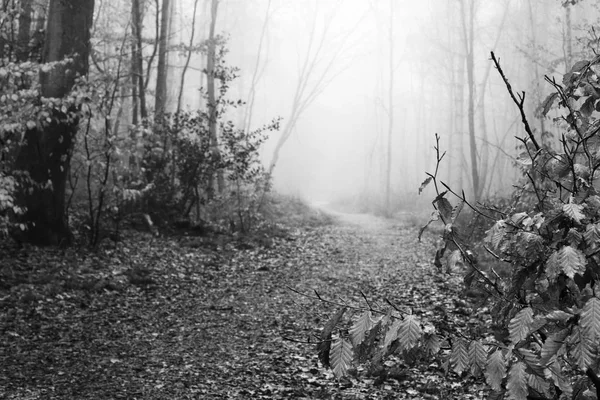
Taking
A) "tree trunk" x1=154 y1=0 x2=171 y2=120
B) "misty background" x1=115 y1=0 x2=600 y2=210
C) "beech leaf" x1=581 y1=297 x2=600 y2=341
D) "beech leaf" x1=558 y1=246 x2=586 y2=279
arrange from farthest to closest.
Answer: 1. "misty background" x1=115 y1=0 x2=600 y2=210
2. "tree trunk" x1=154 y1=0 x2=171 y2=120
3. "beech leaf" x1=558 y1=246 x2=586 y2=279
4. "beech leaf" x1=581 y1=297 x2=600 y2=341

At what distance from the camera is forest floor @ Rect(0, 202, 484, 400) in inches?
157

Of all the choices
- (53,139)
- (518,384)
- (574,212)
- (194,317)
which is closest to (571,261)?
(574,212)

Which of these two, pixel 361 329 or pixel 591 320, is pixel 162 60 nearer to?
pixel 361 329

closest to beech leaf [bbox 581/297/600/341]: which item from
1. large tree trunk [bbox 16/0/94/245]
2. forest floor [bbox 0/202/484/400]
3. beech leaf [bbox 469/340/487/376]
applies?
beech leaf [bbox 469/340/487/376]

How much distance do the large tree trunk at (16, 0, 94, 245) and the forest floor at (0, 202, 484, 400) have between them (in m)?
0.48

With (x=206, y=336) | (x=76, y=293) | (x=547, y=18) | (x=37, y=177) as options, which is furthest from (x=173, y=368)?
(x=547, y=18)

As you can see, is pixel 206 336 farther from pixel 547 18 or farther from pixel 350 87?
pixel 350 87

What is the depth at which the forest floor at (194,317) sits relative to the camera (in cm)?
399

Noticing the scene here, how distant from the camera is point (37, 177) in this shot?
289 inches

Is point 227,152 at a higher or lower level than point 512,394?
higher

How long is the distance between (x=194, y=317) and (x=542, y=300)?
4.80m

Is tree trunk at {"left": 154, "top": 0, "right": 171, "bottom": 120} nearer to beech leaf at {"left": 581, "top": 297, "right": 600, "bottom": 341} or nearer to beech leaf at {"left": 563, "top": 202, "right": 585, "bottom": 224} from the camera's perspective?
beech leaf at {"left": 563, "top": 202, "right": 585, "bottom": 224}

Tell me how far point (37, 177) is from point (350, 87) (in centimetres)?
7267

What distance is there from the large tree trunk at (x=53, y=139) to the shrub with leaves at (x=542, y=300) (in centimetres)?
680
